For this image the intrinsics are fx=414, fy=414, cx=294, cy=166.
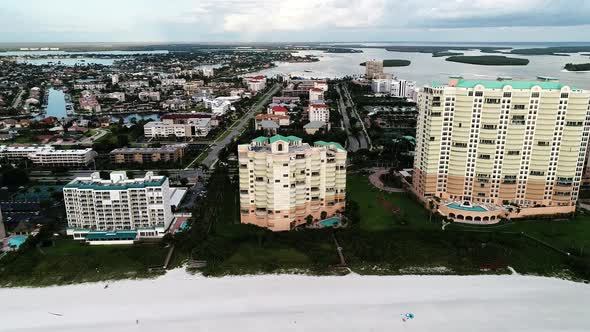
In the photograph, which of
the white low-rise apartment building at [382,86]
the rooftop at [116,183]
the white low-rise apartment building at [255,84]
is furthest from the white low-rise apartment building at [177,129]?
the white low-rise apartment building at [382,86]

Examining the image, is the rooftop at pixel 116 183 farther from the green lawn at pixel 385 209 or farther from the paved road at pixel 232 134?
the paved road at pixel 232 134

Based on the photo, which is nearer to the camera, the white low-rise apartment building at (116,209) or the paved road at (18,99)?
the white low-rise apartment building at (116,209)

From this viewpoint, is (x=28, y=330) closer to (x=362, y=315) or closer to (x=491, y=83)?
(x=362, y=315)

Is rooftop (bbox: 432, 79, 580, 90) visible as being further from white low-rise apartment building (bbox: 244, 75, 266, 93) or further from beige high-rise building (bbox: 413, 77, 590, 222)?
white low-rise apartment building (bbox: 244, 75, 266, 93)

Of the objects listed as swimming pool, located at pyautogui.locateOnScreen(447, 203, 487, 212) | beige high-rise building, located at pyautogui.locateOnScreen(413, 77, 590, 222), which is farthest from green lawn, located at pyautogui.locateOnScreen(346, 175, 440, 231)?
beige high-rise building, located at pyautogui.locateOnScreen(413, 77, 590, 222)

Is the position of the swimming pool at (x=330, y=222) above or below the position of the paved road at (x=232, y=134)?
below

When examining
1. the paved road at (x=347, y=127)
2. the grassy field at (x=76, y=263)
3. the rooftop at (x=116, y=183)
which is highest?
the rooftop at (x=116, y=183)

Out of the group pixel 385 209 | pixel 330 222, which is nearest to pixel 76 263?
pixel 330 222
